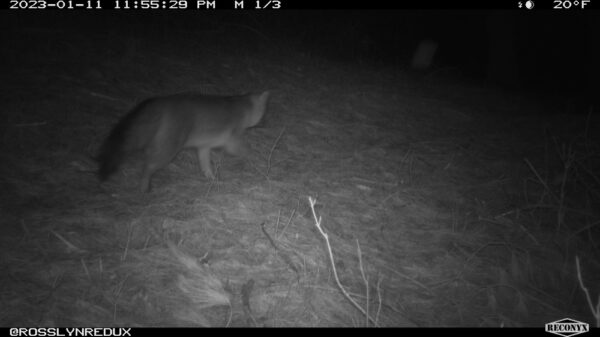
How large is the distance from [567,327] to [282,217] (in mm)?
2352

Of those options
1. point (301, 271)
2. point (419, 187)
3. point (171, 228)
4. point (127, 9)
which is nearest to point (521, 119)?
point (419, 187)

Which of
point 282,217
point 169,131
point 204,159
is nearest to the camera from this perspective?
point 282,217

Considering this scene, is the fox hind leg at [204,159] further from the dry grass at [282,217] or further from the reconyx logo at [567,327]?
the reconyx logo at [567,327]

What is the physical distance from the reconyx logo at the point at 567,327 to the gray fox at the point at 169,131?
3550 millimetres

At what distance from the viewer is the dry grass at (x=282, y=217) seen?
2.68 metres

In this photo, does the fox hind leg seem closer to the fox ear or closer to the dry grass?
the dry grass

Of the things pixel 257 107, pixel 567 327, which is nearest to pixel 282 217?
pixel 257 107

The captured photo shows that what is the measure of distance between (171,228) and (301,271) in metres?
1.19

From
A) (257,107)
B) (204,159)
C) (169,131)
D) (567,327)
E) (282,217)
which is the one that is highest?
(257,107)

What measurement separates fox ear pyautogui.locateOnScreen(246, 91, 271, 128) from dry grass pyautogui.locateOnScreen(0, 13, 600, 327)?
1.09 feet

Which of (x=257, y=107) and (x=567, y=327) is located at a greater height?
(x=257, y=107)

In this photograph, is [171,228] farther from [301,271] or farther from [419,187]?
[419,187]

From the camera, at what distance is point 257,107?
17.5ft

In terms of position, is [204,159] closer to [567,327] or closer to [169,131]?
[169,131]
